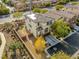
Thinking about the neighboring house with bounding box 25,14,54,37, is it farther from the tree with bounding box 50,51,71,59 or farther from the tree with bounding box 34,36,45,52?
the tree with bounding box 50,51,71,59

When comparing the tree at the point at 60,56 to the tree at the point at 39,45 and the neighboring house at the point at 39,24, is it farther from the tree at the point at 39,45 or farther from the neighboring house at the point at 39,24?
the neighboring house at the point at 39,24

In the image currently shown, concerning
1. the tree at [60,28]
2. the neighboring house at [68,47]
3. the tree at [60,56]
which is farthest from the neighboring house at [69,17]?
the tree at [60,56]

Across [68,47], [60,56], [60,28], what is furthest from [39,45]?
[60,28]

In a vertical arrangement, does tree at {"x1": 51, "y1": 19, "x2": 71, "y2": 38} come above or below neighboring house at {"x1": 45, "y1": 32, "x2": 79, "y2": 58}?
above

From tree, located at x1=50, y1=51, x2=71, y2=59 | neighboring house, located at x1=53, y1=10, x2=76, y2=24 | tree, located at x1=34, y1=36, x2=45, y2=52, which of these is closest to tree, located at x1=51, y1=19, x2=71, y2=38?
neighboring house, located at x1=53, y1=10, x2=76, y2=24

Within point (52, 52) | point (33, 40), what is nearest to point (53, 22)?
point (33, 40)

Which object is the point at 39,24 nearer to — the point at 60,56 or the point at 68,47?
the point at 68,47

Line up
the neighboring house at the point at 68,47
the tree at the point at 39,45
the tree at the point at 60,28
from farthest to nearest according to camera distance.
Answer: the tree at the point at 60,28
the tree at the point at 39,45
the neighboring house at the point at 68,47

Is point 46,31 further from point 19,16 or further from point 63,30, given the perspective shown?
point 19,16
